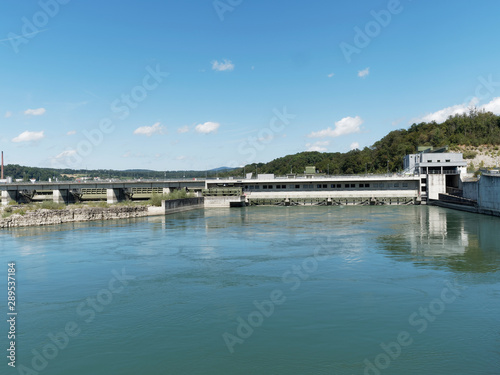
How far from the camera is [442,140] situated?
5340 inches

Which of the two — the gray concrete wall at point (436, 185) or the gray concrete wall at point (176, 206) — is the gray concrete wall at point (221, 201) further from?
the gray concrete wall at point (436, 185)

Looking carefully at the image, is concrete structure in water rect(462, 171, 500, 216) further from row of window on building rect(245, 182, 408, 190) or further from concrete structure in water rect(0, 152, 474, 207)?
row of window on building rect(245, 182, 408, 190)

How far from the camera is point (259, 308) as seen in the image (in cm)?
1788

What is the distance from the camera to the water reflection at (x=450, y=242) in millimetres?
26391

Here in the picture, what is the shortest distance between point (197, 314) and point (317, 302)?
543 cm

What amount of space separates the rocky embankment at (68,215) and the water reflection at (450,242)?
38959mm

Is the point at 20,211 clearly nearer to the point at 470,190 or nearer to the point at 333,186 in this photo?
the point at 333,186

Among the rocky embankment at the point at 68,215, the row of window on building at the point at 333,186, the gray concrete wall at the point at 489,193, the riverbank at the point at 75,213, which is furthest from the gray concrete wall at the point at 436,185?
the rocky embankment at the point at 68,215

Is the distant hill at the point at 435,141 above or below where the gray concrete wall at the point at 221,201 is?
above

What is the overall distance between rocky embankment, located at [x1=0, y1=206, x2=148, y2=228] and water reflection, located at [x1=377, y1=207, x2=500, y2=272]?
128ft

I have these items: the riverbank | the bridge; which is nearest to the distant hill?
the bridge

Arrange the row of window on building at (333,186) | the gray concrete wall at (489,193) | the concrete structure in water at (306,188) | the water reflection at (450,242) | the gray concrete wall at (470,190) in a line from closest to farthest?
the water reflection at (450,242) → the gray concrete wall at (489,193) → the gray concrete wall at (470,190) → the concrete structure in water at (306,188) → the row of window on building at (333,186)

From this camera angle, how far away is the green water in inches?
517

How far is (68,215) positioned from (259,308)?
48601 mm
